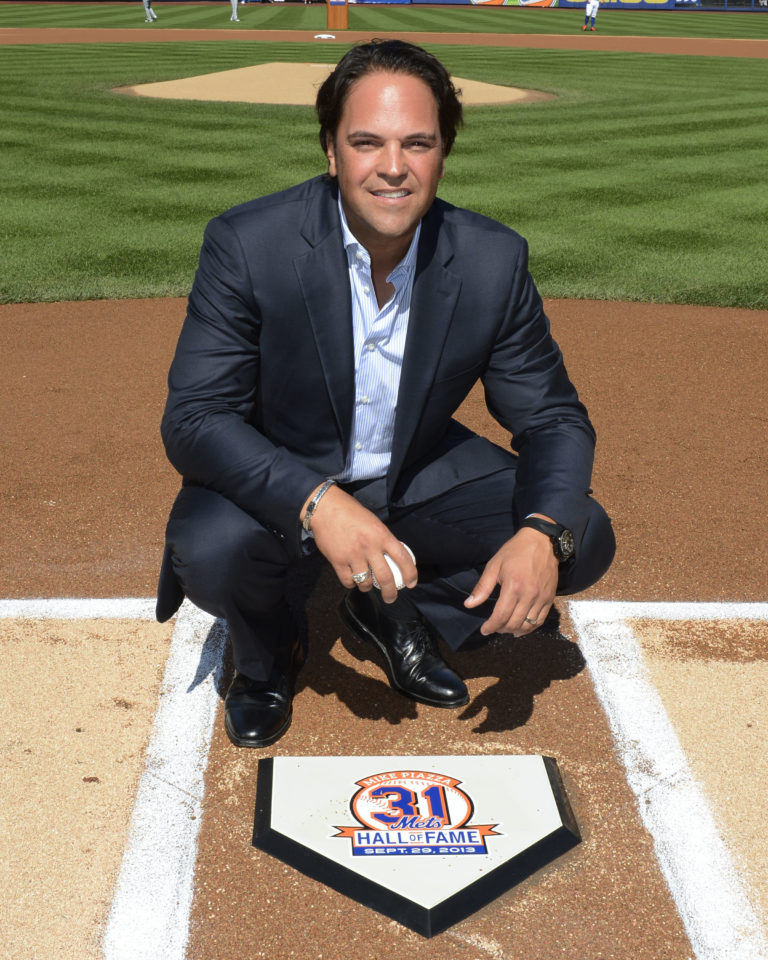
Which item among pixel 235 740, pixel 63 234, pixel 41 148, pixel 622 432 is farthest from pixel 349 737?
pixel 41 148

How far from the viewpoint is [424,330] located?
283 cm

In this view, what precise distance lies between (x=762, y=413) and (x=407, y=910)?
3.80 meters

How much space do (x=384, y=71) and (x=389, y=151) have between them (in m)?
0.22

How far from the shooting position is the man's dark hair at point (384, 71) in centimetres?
262

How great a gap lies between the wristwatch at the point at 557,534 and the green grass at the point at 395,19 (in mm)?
33730

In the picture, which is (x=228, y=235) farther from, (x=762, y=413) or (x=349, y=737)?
(x=762, y=413)

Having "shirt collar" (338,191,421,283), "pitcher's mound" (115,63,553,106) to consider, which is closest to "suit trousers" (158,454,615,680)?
"shirt collar" (338,191,421,283)

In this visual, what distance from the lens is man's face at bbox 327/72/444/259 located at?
8.48 feet

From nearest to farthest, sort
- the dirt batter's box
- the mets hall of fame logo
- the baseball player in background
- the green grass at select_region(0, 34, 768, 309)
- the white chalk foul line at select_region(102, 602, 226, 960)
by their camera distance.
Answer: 1. the white chalk foul line at select_region(102, 602, 226, 960)
2. the dirt batter's box
3. the mets hall of fame logo
4. the green grass at select_region(0, 34, 768, 309)
5. the baseball player in background

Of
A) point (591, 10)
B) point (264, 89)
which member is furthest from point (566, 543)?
point (591, 10)

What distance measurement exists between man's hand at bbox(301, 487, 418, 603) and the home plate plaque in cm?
54

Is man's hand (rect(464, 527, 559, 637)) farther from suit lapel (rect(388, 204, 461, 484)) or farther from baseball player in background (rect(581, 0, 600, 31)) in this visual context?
baseball player in background (rect(581, 0, 600, 31))

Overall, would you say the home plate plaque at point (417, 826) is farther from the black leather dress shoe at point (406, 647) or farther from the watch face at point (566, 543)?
the watch face at point (566, 543)

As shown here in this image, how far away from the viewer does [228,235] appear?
9.00 feet
